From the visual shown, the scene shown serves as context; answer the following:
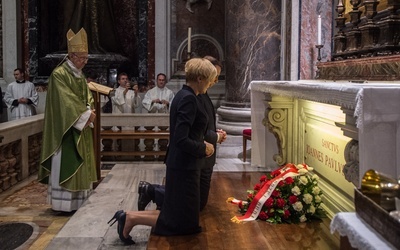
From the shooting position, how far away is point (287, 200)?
14.6 feet

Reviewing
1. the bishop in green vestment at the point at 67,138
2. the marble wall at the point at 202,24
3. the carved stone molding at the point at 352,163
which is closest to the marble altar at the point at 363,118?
the carved stone molding at the point at 352,163

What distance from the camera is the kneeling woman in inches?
148

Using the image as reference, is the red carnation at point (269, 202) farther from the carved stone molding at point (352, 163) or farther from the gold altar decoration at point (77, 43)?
the gold altar decoration at point (77, 43)

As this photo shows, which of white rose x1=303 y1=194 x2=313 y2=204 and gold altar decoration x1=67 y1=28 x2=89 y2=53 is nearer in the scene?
white rose x1=303 y1=194 x2=313 y2=204

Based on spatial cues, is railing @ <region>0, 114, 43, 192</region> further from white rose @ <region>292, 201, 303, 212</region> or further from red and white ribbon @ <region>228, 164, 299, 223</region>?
white rose @ <region>292, 201, 303, 212</region>

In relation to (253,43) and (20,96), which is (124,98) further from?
(253,43)

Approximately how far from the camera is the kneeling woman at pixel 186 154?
375 centimetres

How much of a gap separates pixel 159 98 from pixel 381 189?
8.46 meters

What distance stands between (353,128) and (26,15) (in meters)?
9.29

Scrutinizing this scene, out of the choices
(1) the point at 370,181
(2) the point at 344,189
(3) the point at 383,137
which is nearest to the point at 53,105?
(2) the point at 344,189

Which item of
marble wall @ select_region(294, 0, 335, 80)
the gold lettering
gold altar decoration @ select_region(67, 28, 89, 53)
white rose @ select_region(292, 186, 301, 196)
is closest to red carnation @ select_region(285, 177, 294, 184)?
white rose @ select_region(292, 186, 301, 196)

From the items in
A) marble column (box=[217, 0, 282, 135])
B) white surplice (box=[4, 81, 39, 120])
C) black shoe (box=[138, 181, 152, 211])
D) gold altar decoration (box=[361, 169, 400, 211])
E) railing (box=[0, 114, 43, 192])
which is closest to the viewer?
gold altar decoration (box=[361, 169, 400, 211])

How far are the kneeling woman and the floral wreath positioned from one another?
0.67 meters

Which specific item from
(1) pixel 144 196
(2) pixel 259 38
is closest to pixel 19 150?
(1) pixel 144 196
